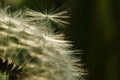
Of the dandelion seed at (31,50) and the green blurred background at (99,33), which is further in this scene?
the green blurred background at (99,33)

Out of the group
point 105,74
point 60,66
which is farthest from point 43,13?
point 105,74

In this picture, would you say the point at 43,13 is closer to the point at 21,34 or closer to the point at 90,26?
the point at 21,34

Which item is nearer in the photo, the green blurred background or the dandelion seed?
the dandelion seed

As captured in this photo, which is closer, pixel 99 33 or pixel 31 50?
pixel 31 50
